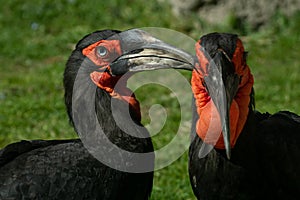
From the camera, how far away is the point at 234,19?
30.0 ft

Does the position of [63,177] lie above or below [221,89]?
below

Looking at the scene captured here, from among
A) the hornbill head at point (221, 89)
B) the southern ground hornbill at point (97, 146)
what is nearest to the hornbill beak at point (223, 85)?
the hornbill head at point (221, 89)

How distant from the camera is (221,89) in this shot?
12.3 feet

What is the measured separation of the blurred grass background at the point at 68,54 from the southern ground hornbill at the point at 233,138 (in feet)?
4.85

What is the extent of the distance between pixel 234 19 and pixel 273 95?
5.74ft

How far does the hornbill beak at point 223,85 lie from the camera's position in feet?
12.3

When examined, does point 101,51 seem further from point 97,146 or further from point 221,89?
point 221,89

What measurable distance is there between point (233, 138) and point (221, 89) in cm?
40

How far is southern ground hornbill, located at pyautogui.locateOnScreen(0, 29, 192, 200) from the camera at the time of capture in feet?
14.0

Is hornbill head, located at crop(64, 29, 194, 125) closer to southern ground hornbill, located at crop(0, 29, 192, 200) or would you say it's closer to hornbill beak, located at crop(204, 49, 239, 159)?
southern ground hornbill, located at crop(0, 29, 192, 200)

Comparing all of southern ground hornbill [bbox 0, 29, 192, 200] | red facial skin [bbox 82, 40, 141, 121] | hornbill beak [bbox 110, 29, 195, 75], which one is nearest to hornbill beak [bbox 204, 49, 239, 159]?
hornbill beak [bbox 110, 29, 195, 75]

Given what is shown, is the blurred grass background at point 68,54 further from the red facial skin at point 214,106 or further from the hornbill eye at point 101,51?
the red facial skin at point 214,106

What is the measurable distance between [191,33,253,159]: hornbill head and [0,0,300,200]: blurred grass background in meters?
1.76

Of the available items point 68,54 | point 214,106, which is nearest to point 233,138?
point 214,106
